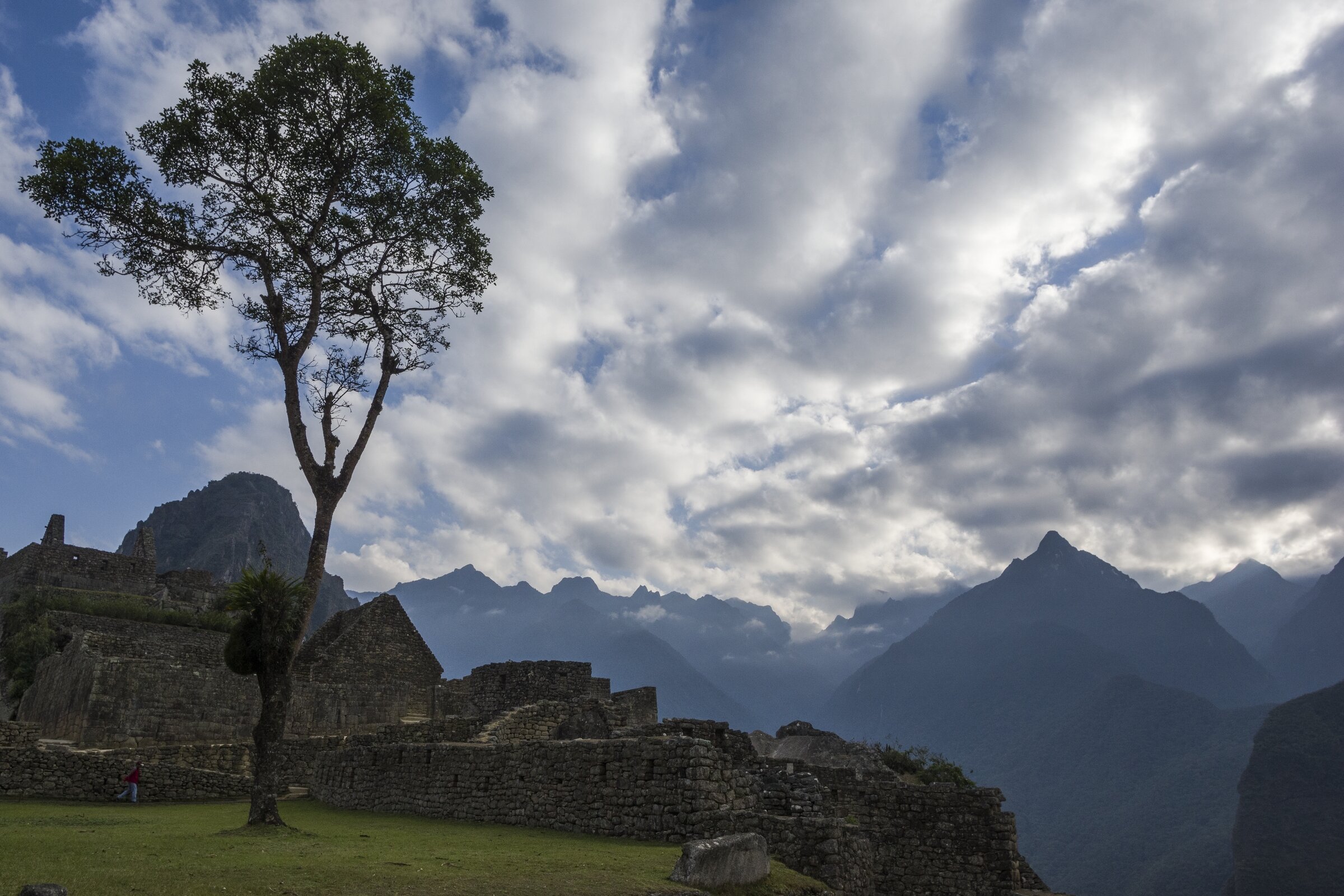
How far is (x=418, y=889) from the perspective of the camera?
8.84 m

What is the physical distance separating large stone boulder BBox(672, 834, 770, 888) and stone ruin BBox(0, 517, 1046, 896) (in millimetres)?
1196

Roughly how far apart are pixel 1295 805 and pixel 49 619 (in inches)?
5383

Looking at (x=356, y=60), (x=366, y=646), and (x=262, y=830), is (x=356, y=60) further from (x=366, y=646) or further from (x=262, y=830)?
(x=366, y=646)

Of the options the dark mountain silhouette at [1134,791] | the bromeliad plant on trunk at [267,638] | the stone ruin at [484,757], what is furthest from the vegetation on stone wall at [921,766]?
the dark mountain silhouette at [1134,791]

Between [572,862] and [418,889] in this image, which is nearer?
[418,889]

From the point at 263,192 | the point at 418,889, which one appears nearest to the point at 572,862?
the point at 418,889

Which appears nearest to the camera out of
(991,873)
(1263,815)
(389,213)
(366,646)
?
(991,873)

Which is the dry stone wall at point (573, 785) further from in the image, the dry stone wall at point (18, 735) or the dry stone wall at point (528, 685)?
the dry stone wall at point (528, 685)

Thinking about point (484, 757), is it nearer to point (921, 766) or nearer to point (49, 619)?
point (921, 766)

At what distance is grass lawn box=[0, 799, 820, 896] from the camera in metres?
8.70

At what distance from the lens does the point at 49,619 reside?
95.0ft

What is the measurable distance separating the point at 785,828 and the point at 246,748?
18087mm

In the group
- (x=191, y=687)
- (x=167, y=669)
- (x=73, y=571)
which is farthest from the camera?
(x=73, y=571)

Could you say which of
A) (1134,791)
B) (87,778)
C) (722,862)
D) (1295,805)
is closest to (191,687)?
(87,778)
